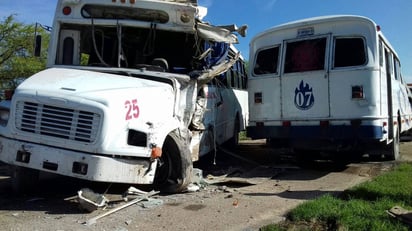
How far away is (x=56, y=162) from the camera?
5.25 m

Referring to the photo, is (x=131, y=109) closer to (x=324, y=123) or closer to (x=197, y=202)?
(x=197, y=202)

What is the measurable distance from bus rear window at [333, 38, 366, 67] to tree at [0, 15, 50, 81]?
19019 mm

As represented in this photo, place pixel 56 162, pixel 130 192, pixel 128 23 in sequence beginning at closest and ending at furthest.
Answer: pixel 56 162
pixel 130 192
pixel 128 23

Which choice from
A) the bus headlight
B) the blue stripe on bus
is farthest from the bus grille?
the blue stripe on bus

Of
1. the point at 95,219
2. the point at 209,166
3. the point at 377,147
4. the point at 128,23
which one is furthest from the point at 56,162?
the point at 377,147

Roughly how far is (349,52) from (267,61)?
1667 mm

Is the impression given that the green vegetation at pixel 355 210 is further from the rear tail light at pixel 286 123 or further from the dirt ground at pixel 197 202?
the rear tail light at pixel 286 123

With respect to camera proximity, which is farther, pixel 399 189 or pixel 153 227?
pixel 399 189

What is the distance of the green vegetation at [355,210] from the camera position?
179 inches

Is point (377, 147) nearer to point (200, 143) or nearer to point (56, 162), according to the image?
point (200, 143)

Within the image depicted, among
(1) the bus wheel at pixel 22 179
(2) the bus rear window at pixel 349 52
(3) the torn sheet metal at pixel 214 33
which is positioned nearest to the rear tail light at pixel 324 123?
(2) the bus rear window at pixel 349 52

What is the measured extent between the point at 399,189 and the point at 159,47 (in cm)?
442

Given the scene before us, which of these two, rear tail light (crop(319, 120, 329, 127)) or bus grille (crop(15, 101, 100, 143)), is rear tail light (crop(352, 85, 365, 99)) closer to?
rear tail light (crop(319, 120, 329, 127))

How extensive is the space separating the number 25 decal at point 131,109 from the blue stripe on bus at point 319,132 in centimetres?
395
